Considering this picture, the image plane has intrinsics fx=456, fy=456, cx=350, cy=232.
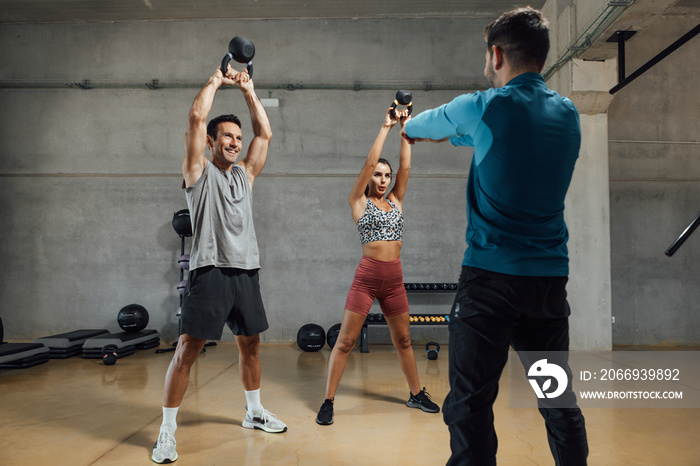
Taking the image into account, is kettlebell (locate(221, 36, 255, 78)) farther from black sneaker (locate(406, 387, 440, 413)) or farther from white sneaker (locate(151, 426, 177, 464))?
black sneaker (locate(406, 387, 440, 413))

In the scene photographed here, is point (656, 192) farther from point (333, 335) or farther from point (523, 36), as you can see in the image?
point (523, 36)

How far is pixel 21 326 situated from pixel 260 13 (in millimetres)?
5375

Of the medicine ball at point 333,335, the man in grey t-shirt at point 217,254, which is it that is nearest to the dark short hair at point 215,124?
the man in grey t-shirt at point 217,254

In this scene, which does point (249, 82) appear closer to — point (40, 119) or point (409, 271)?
point (409, 271)

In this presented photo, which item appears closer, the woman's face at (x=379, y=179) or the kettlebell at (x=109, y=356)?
the woman's face at (x=379, y=179)

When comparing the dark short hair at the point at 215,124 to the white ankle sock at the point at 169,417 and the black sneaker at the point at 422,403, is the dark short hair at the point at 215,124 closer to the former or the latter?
the white ankle sock at the point at 169,417

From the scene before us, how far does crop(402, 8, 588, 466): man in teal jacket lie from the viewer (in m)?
1.22

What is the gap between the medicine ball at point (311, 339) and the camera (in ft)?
17.6

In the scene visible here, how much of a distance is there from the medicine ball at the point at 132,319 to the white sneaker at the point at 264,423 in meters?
3.42

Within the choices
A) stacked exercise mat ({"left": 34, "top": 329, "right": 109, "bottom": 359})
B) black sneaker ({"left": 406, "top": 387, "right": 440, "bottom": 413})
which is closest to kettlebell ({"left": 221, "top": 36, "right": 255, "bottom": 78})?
black sneaker ({"left": 406, "top": 387, "right": 440, "bottom": 413})

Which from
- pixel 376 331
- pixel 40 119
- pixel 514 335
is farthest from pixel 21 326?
pixel 514 335

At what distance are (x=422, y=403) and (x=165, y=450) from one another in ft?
5.36

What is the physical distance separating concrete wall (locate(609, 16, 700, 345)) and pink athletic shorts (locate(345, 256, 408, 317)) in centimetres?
436

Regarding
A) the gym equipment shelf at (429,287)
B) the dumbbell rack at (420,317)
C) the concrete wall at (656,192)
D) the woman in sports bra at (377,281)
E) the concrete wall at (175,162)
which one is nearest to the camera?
the woman in sports bra at (377,281)
